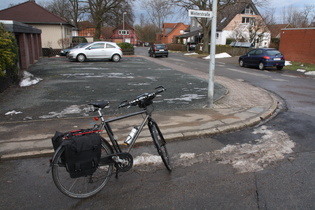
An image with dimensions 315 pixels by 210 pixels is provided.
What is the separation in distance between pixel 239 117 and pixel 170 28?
9330 cm

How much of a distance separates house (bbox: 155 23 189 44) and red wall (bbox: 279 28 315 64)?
62.2m

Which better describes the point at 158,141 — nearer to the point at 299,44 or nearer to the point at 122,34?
the point at 299,44

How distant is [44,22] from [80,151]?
32859 millimetres

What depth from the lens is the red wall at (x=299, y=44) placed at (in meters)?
22.3

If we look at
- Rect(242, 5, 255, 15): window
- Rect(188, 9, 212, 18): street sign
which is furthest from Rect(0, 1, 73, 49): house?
Rect(242, 5, 255, 15): window

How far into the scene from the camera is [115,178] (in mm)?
3723

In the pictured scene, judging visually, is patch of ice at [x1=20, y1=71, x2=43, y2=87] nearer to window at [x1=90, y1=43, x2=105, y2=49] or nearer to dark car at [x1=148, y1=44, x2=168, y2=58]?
window at [x1=90, y1=43, x2=105, y2=49]

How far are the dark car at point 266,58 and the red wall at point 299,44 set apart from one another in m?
5.15

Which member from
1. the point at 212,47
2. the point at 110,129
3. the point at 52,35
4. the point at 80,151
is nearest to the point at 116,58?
the point at 52,35

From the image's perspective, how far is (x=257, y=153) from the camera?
4637mm

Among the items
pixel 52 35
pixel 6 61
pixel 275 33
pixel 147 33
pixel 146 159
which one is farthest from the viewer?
pixel 147 33

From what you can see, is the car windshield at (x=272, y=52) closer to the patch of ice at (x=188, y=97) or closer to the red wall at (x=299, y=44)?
the red wall at (x=299, y=44)

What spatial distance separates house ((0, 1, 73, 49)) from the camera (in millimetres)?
31672

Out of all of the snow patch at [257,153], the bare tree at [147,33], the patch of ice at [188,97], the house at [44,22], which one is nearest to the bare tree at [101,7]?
the house at [44,22]
